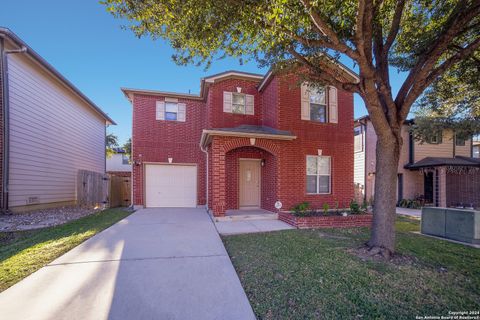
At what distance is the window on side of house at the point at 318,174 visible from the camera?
8931 mm

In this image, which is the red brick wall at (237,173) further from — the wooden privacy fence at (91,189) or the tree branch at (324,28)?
the wooden privacy fence at (91,189)

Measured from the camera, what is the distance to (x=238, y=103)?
407 inches

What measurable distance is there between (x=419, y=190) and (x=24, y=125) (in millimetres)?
20280

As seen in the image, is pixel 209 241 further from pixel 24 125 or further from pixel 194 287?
pixel 24 125

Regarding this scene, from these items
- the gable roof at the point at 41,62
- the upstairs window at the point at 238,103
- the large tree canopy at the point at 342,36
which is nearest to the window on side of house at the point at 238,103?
the upstairs window at the point at 238,103

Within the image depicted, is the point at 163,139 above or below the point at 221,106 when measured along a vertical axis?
below

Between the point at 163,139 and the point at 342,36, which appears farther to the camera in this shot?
the point at 163,139

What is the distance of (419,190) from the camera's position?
13.5m

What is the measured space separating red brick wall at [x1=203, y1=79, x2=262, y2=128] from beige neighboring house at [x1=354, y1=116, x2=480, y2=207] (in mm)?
6998

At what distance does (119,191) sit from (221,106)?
303 inches

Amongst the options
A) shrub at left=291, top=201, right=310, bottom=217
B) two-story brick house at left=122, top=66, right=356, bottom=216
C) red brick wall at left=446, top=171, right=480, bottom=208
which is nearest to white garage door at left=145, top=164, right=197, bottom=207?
two-story brick house at left=122, top=66, right=356, bottom=216

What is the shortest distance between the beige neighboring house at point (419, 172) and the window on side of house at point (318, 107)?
17.1ft

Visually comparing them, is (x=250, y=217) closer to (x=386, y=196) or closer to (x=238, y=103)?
(x=386, y=196)

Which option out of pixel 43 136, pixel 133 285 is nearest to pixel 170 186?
pixel 43 136
